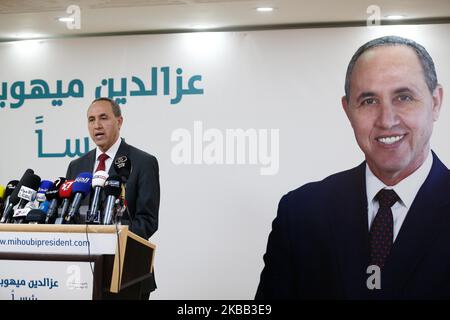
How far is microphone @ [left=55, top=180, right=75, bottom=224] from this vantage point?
330 cm

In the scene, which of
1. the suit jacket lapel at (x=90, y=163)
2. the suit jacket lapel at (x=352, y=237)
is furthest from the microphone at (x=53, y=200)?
the suit jacket lapel at (x=90, y=163)

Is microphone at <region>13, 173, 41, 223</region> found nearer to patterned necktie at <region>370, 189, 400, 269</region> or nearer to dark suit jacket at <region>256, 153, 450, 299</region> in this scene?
dark suit jacket at <region>256, 153, 450, 299</region>

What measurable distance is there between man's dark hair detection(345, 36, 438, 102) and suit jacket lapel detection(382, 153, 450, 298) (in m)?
0.74

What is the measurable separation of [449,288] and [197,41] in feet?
9.47

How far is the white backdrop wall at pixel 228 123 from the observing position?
557 cm

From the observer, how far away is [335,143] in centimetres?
555

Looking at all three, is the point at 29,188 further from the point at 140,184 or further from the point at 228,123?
the point at 228,123

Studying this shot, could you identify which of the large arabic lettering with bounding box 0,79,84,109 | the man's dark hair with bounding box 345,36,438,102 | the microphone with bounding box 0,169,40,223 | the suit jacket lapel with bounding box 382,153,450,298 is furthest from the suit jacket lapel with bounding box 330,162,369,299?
the large arabic lettering with bounding box 0,79,84,109

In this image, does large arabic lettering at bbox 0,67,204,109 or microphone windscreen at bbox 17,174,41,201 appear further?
large arabic lettering at bbox 0,67,204,109

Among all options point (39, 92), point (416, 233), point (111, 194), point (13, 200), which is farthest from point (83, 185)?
point (39, 92)

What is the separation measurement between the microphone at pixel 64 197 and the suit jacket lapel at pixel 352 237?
2.13m

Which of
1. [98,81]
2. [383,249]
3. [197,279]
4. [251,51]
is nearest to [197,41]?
[251,51]
